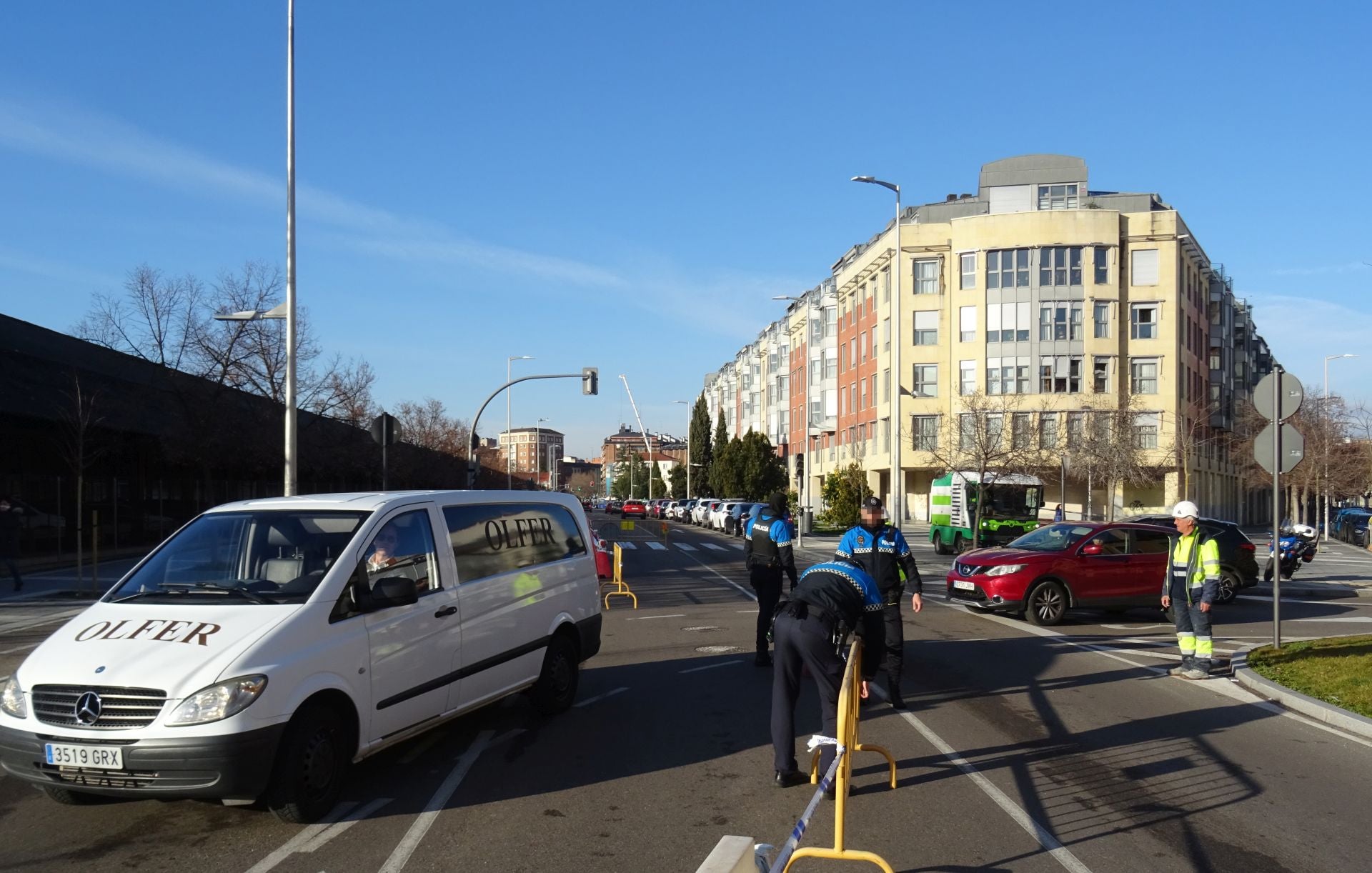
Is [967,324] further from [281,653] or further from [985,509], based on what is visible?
[281,653]

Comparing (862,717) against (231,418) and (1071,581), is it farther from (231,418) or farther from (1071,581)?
(231,418)

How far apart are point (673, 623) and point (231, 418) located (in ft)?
65.8

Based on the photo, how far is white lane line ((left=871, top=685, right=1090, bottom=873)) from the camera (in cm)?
556

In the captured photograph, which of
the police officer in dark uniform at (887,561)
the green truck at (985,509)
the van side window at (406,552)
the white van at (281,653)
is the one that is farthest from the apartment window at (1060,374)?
the van side window at (406,552)

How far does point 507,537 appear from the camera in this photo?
846cm

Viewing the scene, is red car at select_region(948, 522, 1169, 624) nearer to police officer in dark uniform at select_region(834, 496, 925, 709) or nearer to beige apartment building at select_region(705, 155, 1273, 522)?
police officer in dark uniform at select_region(834, 496, 925, 709)

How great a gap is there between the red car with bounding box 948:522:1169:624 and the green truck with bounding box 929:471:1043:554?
14420 millimetres

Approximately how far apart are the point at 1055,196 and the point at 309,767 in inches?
2274

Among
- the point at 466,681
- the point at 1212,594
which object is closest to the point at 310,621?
the point at 466,681

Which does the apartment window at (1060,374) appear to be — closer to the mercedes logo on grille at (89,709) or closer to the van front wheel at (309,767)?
the van front wheel at (309,767)

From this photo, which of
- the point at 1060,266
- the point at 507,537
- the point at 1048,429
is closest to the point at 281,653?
the point at 507,537

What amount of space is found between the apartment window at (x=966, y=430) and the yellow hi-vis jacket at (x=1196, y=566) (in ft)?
93.5

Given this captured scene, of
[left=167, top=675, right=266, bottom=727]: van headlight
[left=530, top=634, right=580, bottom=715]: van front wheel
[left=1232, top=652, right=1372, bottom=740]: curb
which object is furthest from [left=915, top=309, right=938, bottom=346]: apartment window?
[left=167, top=675, right=266, bottom=727]: van headlight

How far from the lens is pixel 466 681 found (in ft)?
24.7
